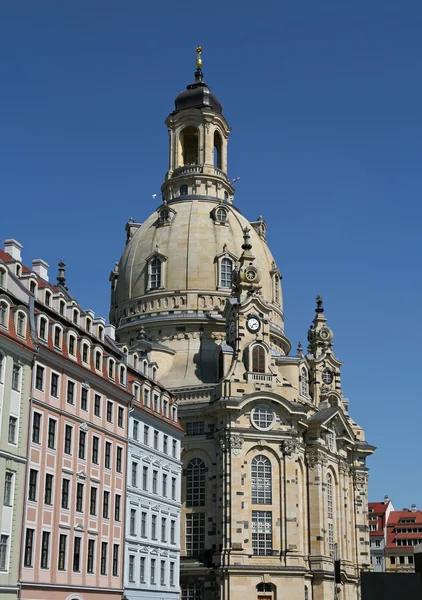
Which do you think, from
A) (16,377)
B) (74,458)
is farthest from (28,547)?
(16,377)

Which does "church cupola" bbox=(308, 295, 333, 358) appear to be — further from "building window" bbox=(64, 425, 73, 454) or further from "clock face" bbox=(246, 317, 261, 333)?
"building window" bbox=(64, 425, 73, 454)

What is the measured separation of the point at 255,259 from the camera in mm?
103812

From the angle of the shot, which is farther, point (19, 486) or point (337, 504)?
point (337, 504)

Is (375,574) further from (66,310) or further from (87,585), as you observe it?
(66,310)

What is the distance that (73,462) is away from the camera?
50219 mm

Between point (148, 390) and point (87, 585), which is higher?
point (148, 390)

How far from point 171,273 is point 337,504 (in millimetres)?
32844

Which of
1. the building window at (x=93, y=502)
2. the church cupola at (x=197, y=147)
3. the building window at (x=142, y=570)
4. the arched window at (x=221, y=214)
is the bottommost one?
the building window at (x=142, y=570)

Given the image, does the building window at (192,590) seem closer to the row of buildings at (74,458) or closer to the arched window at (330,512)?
the arched window at (330,512)

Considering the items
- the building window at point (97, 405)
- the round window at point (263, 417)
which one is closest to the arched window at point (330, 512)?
the round window at point (263, 417)

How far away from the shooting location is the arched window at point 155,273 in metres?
103

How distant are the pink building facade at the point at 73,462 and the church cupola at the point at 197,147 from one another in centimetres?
5589

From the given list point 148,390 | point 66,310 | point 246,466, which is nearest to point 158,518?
point 148,390

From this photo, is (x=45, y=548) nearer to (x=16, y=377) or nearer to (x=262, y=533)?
(x=16, y=377)
